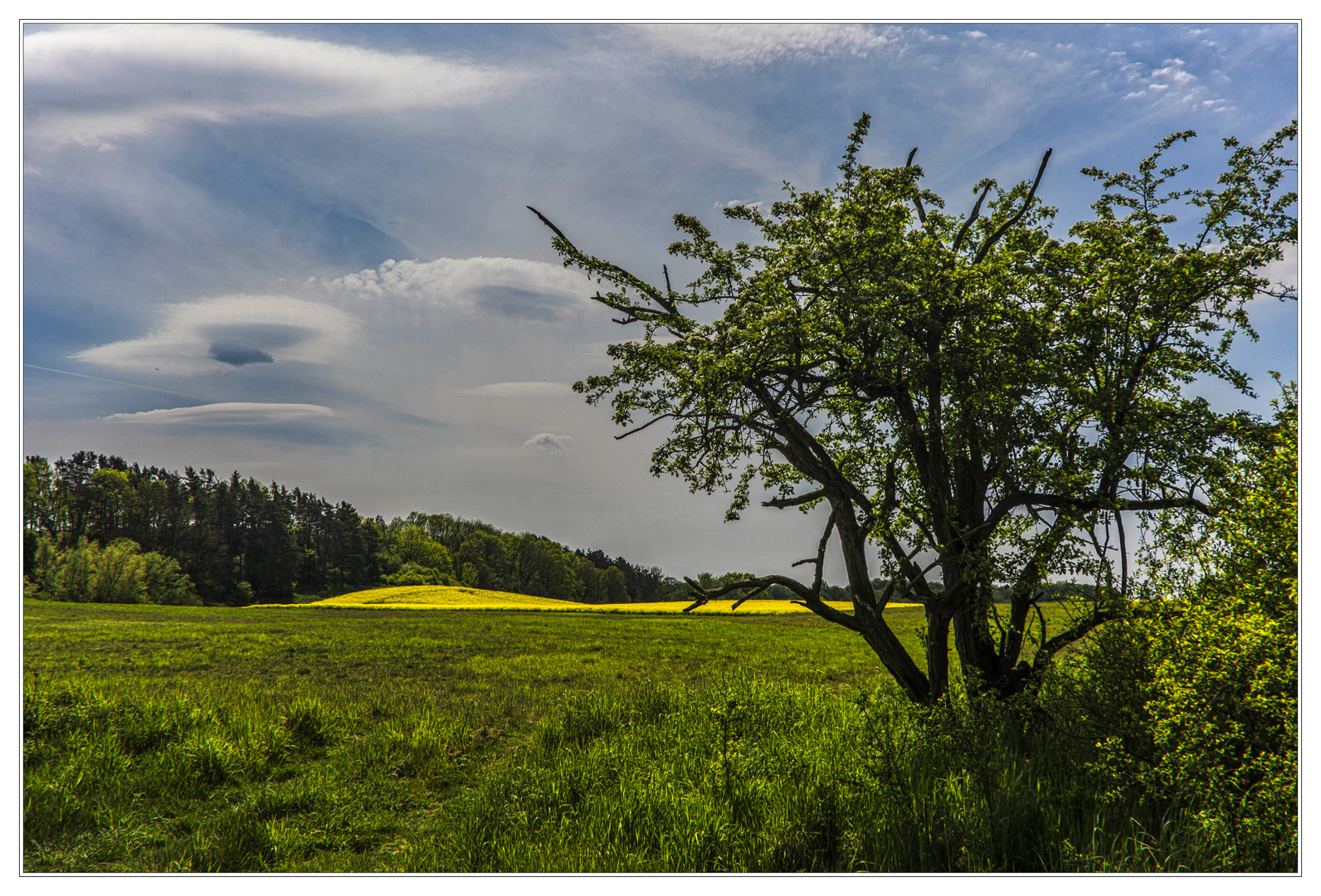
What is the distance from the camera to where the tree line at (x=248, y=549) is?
170ft

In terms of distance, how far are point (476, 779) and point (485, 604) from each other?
2050 inches

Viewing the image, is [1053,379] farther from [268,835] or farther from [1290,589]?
[268,835]

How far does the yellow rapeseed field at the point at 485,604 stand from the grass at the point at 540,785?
1618 inches

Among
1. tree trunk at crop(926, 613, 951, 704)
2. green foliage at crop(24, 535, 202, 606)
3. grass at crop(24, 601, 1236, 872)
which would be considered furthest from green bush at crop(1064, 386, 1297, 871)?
green foliage at crop(24, 535, 202, 606)

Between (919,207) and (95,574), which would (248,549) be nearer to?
(95,574)

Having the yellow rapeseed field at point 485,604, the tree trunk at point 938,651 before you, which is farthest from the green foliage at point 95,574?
the tree trunk at point 938,651

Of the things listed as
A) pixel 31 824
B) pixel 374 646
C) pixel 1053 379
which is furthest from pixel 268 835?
pixel 374 646

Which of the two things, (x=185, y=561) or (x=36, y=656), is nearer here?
(x=36, y=656)

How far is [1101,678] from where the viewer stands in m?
6.39

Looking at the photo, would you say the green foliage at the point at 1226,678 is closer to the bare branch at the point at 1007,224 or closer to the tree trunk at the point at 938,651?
the tree trunk at the point at 938,651

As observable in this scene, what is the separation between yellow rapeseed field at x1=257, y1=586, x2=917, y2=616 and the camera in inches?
2175

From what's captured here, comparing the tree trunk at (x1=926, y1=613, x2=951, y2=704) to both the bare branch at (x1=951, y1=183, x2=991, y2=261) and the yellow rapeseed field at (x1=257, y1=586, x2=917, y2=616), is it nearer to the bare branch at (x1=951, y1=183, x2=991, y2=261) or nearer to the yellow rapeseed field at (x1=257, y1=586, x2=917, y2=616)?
the bare branch at (x1=951, y1=183, x2=991, y2=261)
